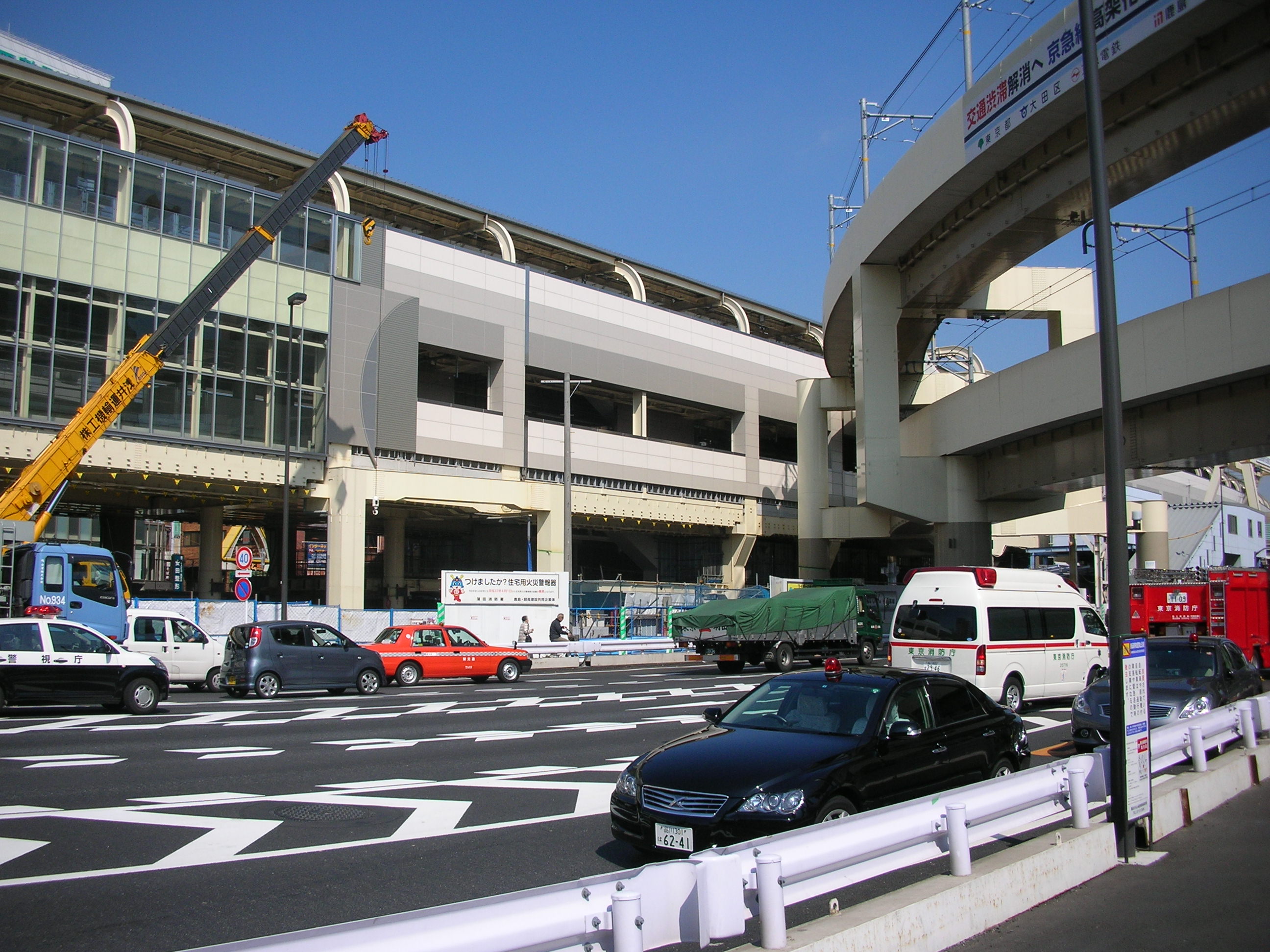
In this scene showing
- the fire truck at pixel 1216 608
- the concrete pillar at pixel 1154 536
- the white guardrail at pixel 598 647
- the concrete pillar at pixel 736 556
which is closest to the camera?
the fire truck at pixel 1216 608

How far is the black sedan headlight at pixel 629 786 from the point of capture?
7.84m

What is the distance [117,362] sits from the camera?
113 ft

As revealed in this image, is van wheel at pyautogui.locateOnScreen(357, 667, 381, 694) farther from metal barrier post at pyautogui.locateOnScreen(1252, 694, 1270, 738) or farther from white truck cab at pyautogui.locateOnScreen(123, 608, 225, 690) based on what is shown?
metal barrier post at pyautogui.locateOnScreen(1252, 694, 1270, 738)

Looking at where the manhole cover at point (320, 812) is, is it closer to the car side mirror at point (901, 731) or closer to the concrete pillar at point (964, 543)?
the car side mirror at point (901, 731)

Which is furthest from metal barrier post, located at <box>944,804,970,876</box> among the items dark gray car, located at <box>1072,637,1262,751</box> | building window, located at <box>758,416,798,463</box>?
building window, located at <box>758,416,798,463</box>

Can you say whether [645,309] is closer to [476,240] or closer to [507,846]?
[476,240]

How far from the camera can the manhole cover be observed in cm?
976

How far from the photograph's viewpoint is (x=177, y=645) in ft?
80.3

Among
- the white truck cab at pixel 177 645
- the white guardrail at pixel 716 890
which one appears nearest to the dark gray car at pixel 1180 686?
the white guardrail at pixel 716 890

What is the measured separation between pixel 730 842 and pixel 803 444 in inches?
1673

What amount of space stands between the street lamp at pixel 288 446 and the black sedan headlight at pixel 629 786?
75.4 feet

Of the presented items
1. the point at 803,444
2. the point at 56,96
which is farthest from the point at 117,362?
the point at 803,444

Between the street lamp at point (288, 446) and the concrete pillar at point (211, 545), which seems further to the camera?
the concrete pillar at point (211, 545)

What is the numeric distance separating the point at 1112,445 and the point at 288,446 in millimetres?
28530
